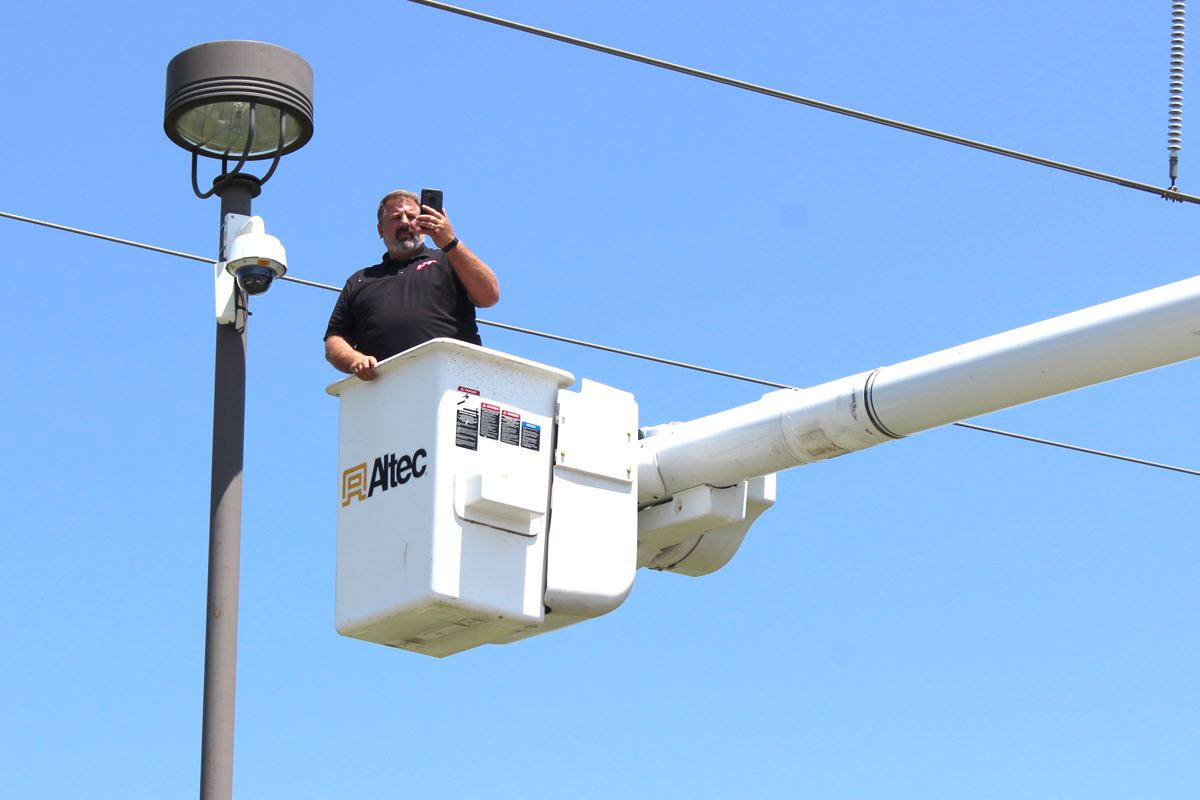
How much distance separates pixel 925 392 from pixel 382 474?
1776 mm

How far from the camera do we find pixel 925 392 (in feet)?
20.7

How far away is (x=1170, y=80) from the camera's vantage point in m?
7.46

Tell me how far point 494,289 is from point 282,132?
3.03 feet

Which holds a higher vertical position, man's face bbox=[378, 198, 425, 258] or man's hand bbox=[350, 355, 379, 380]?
man's face bbox=[378, 198, 425, 258]

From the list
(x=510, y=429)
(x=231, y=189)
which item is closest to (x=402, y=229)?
(x=231, y=189)

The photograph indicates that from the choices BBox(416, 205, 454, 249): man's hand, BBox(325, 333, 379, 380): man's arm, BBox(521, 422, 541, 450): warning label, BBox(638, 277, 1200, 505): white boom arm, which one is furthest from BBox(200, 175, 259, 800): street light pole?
BBox(638, 277, 1200, 505): white boom arm

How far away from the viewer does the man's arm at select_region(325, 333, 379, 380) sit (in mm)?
6695

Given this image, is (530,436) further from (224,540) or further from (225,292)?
(225,292)

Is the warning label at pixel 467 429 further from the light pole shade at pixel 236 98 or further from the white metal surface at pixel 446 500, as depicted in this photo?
the light pole shade at pixel 236 98

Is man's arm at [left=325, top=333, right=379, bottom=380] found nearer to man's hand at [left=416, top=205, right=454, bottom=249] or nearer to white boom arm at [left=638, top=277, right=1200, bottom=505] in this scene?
man's hand at [left=416, top=205, right=454, bottom=249]

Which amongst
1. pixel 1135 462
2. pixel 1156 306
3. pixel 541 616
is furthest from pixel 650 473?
pixel 1135 462

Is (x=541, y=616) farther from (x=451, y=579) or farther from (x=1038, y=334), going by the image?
(x=1038, y=334)

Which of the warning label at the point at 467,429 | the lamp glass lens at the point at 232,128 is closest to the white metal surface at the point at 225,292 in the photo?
the lamp glass lens at the point at 232,128

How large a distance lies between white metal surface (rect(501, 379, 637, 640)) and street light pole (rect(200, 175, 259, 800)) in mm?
1000
